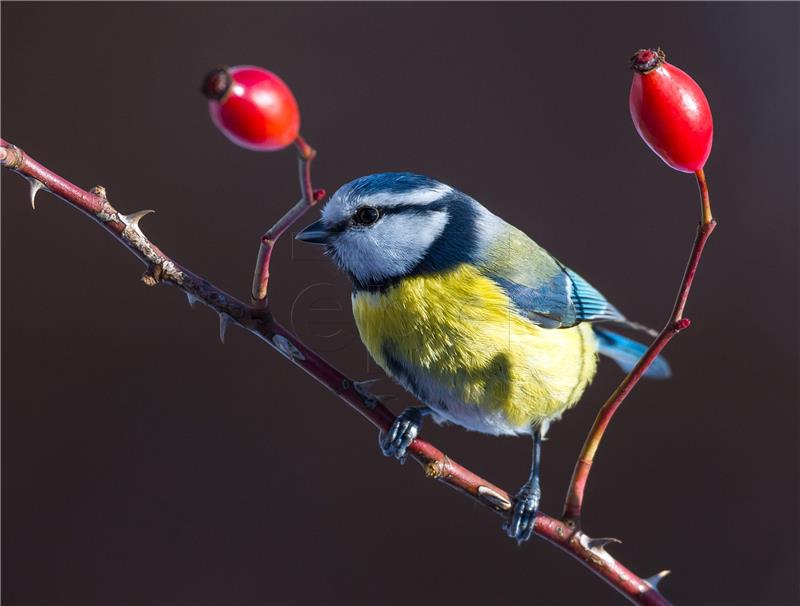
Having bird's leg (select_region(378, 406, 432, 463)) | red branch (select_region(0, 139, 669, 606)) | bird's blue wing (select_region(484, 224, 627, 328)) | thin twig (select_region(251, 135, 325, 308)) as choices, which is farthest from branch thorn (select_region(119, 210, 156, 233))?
bird's blue wing (select_region(484, 224, 627, 328))

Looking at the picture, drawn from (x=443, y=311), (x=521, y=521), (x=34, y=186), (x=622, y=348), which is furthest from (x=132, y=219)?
(x=622, y=348)

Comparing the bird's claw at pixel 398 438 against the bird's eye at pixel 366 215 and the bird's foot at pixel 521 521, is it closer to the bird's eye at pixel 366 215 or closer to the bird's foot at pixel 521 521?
the bird's foot at pixel 521 521

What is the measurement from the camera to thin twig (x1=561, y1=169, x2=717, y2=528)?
72 centimetres

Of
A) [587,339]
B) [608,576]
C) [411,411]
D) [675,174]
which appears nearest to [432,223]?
[411,411]

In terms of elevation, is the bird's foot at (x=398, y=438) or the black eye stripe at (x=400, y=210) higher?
the black eye stripe at (x=400, y=210)

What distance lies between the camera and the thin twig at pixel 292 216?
607 millimetres

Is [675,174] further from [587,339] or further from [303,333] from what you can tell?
[303,333]

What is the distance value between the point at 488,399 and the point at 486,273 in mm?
203

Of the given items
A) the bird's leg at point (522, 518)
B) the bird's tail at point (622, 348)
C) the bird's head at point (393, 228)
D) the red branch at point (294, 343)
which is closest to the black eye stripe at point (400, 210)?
the bird's head at point (393, 228)

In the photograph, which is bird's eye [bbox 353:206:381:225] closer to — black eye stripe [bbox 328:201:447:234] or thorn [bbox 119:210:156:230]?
black eye stripe [bbox 328:201:447:234]

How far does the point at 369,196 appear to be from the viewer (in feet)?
3.55

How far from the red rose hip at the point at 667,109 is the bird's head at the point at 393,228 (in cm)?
46

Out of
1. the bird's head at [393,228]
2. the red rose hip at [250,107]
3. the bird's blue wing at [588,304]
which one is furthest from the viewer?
the bird's blue wing at [588,304]

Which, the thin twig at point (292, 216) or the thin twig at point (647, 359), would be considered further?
the thin twig at point (647, 359)
